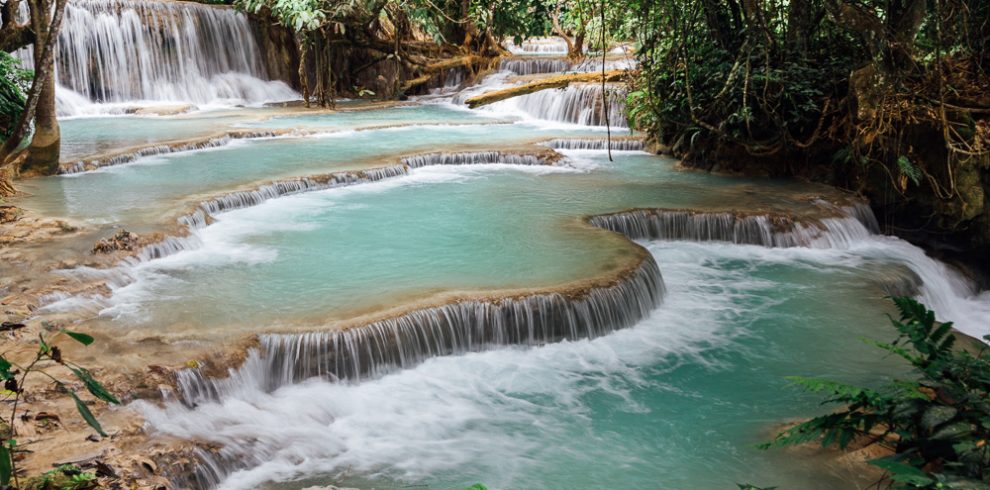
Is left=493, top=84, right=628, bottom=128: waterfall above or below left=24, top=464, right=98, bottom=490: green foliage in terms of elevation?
above

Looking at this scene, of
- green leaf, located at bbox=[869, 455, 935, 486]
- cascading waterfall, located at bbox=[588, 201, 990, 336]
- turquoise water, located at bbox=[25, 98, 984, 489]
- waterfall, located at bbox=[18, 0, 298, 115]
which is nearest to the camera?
green leaf, located at bbox=[869, 455, 935, 486]

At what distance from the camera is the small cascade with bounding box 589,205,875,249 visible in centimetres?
837

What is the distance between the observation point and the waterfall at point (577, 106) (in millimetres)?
15039

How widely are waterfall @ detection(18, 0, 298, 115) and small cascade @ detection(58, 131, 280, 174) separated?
6221mm

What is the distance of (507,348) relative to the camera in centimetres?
573

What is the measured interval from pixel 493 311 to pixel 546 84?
9949mm

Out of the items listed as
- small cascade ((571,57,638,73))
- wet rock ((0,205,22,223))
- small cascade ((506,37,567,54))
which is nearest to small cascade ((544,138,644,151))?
small cascade ((571,57,638,73))

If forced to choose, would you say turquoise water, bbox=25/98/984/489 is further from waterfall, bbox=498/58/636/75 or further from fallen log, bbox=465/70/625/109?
waterfall, bbox=498/58/636/75

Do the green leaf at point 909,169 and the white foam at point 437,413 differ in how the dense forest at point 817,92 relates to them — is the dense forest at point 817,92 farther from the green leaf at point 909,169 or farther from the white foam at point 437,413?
the white foam at point 437,413

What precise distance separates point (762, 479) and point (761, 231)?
15.7 feet

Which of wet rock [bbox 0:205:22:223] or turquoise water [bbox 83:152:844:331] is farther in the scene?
wet rock [bbox 0:205:22:223]

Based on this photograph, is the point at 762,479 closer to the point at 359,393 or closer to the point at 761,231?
the point at 359,393

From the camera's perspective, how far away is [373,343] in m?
5.20

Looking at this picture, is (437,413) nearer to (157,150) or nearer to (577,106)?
(157,150)
